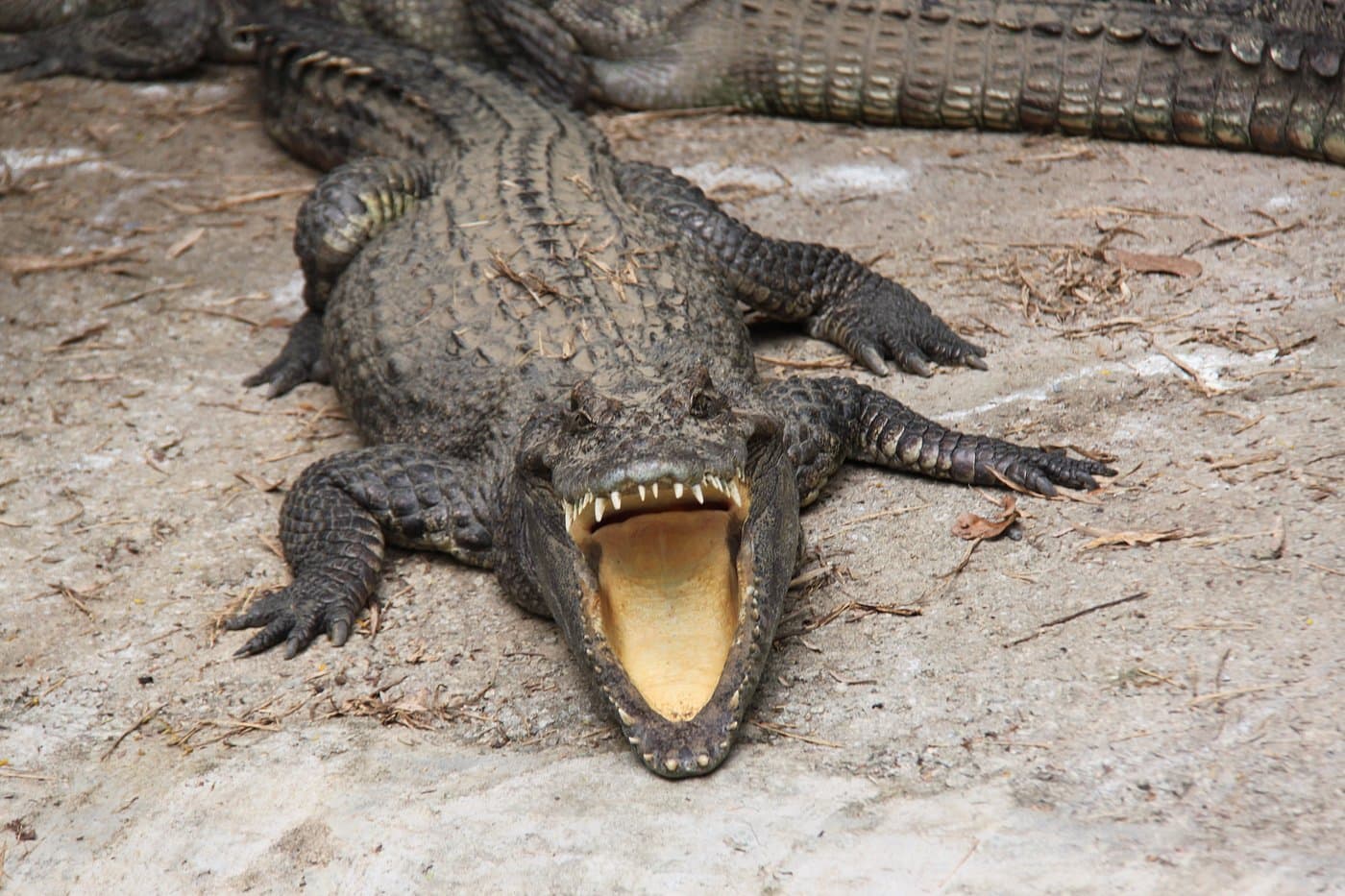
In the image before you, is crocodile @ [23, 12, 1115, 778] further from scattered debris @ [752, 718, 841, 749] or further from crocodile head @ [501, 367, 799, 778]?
scattered debris @ [752, 718, 841, 749]

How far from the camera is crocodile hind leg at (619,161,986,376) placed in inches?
193

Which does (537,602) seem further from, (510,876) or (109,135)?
(109,135)

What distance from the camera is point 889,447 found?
4137 mm

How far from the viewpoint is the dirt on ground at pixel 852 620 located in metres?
2.63

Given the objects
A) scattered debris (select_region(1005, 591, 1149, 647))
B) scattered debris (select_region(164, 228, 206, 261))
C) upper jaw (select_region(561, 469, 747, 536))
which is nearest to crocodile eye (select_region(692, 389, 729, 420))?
upper jaw (select_region(561, 469, 747, 536))

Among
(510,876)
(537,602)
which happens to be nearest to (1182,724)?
(510,876)

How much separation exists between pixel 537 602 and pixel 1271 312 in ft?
9.04

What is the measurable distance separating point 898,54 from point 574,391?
3.76 meters

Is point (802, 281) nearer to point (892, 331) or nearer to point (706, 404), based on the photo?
point (892, 331)

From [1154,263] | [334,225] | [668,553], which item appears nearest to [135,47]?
[334,225]

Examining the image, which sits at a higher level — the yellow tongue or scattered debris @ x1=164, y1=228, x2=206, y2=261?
the yellow tongue

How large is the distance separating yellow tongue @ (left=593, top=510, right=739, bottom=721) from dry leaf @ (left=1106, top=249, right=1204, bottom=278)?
2.63 metres

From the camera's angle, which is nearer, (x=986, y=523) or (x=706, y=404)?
(x=706, y=404)

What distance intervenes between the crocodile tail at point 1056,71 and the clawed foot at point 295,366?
2.73 metres
